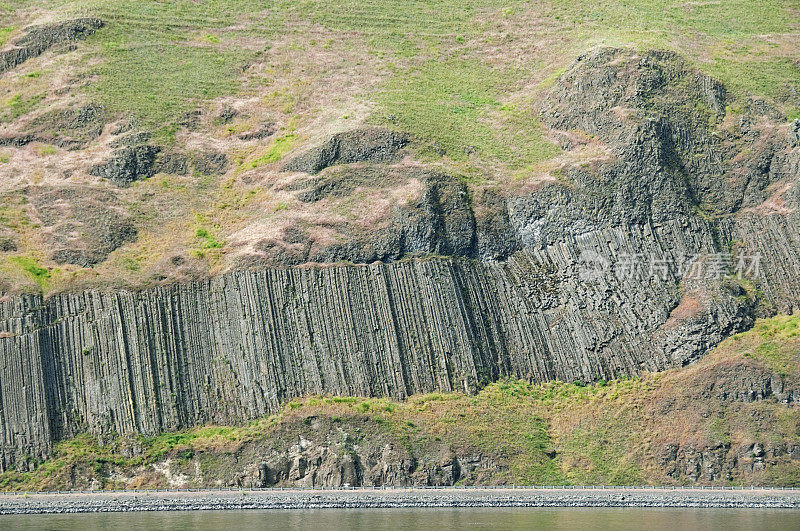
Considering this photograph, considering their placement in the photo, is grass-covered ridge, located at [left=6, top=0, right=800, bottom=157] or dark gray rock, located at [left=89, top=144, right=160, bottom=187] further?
grass-covered ridge, located at [left=6, top=0, right=800, bottom=157]

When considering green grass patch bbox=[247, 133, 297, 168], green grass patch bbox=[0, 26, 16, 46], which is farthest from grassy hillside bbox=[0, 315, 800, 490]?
green grass patch bbox=[0, 26, 16, 46]

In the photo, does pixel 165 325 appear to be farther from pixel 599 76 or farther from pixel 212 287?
pixel 599 76

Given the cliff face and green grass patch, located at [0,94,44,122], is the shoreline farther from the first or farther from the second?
green grass patch, located at [0,94,44,122]

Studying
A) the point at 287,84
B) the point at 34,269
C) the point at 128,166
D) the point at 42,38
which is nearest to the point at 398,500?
the point at 34,269

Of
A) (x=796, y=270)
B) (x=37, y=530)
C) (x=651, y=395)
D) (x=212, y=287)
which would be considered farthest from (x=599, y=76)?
(x=37, y=530)

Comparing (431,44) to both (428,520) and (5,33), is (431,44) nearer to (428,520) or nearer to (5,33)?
(5,33)
